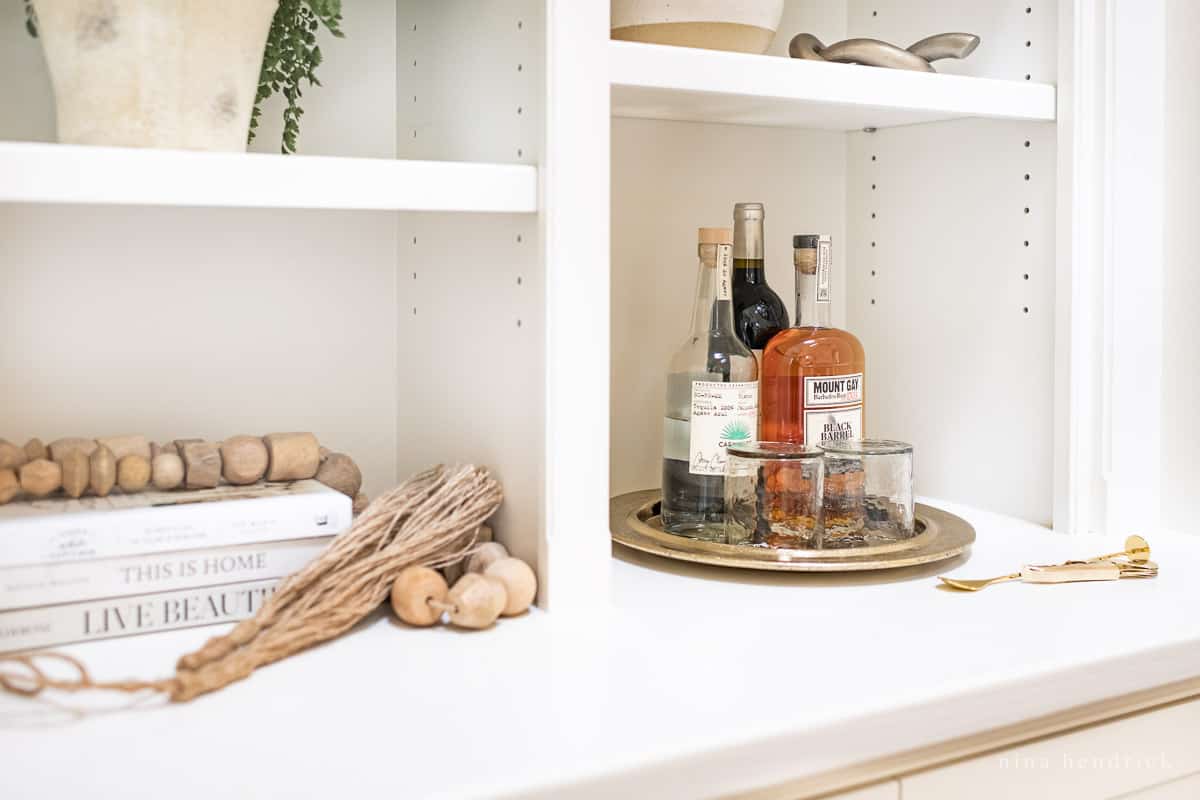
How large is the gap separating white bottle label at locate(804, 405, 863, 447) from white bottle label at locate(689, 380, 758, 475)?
0.07 metres

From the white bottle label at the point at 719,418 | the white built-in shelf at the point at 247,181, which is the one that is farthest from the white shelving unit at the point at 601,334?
the white bottle label at the point at 719,418

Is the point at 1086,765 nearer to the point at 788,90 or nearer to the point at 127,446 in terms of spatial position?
the point at 788,90

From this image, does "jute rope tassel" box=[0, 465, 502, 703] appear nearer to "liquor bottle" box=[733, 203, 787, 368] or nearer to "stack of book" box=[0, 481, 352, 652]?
"stack of book" box=[0, 481, 352, 652]

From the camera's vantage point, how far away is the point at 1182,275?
50.3 inches

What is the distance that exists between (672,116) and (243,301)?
53 cm

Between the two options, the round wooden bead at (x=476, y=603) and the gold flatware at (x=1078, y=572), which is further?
the gold flatware at (x=1078, y=572)

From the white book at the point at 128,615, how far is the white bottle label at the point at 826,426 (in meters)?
0.55

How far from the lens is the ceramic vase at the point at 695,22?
1143 millimetres

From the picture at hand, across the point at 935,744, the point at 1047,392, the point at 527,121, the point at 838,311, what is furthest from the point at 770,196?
the point at 935,744

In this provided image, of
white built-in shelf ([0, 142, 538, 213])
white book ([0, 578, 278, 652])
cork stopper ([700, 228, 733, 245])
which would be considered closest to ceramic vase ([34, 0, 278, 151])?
white built-in shelf ([0, 142, 538, 213])

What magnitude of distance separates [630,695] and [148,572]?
39cm

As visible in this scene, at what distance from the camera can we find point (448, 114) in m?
1.15

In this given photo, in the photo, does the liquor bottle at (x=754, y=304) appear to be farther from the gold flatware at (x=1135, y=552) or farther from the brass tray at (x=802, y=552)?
the gold flatware at (x=1135, y=552)

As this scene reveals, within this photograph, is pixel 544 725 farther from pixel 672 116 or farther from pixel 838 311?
pixel 838 311
